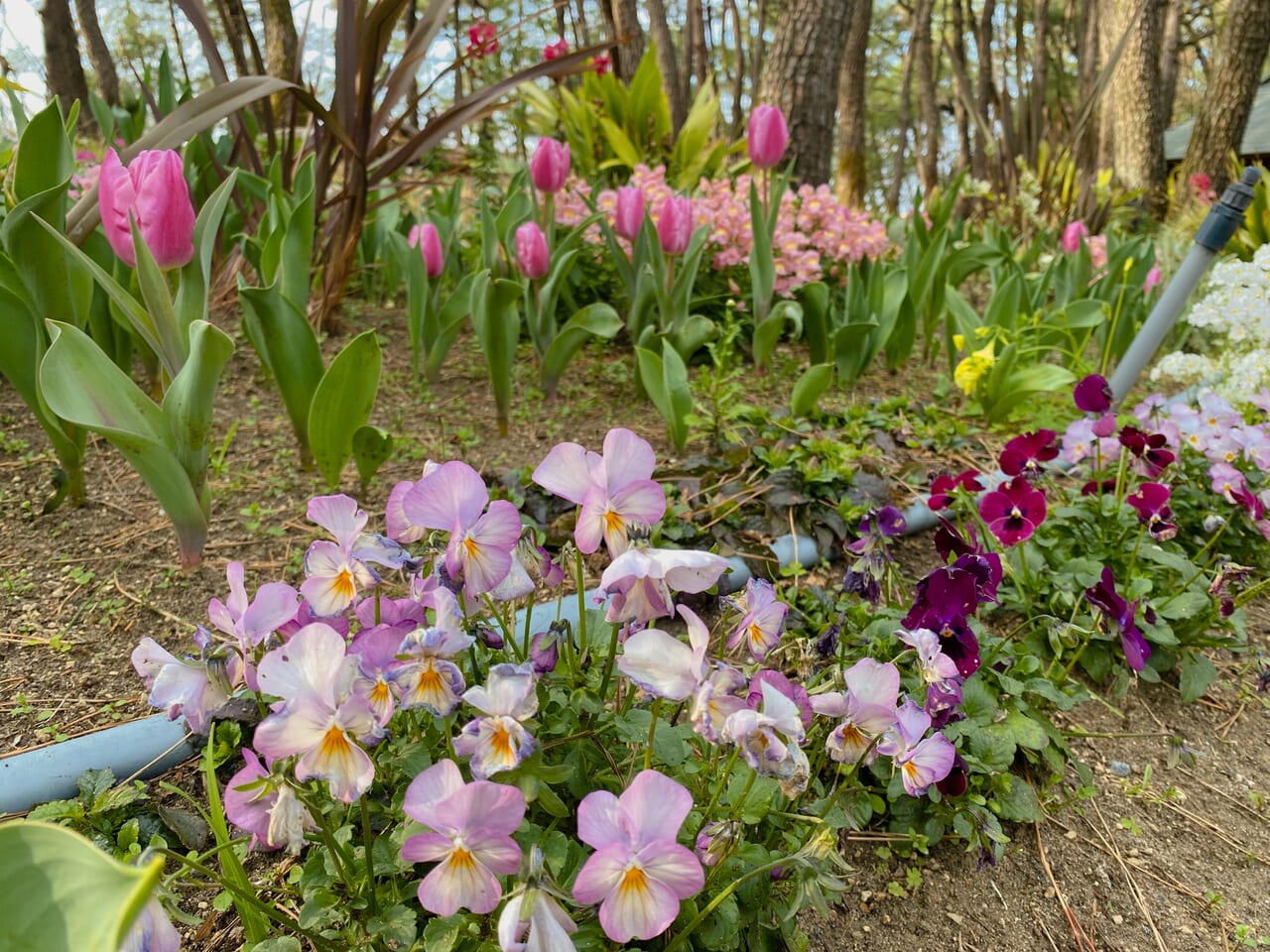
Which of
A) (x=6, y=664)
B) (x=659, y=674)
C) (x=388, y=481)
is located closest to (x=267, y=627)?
(x=659, y=674)

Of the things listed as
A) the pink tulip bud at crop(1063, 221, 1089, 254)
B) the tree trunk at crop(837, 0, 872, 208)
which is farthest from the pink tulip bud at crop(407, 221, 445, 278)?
the tree trunk at crop(837, 0, 872, 208)

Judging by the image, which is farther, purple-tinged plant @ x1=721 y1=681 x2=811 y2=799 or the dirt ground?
the dirt ground

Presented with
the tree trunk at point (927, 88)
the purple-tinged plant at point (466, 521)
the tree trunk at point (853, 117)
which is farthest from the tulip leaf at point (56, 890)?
the tree trunk at point (927, 88)

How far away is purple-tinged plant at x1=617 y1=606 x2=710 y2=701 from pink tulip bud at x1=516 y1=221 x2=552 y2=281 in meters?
1.66

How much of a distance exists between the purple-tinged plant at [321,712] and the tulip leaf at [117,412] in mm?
655

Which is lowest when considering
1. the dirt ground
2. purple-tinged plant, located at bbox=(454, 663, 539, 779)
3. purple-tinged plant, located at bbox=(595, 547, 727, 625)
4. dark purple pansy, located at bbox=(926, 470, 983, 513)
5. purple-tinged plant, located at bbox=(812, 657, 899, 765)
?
the dirt ground

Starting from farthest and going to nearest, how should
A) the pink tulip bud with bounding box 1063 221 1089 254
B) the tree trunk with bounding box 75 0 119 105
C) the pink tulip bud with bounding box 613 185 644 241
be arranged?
the tree trunk with bounding box 75 0 119 105, the pink tulip bud with bounding box 1063 221 1089 254, the pink tulip bud with bounding box 613 185 644 241

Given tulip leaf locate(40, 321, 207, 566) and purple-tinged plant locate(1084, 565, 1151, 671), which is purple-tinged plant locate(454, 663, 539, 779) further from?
purple-tinged plant locate(1084, 565, 1151, 671)

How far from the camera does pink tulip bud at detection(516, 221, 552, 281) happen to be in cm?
210

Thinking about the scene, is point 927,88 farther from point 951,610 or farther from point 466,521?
point 466,521

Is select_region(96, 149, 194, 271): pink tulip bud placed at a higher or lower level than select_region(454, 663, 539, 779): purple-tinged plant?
higher

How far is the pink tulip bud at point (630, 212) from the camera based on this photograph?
97.0 inches

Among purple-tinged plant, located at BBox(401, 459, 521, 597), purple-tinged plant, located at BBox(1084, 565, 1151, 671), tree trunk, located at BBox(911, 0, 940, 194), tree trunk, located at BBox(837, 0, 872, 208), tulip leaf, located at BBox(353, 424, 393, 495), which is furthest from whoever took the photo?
tree trunk, located at BBox(911, 0, 940, 194)

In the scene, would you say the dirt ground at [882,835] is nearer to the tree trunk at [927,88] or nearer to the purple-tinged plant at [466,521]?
the purple-tinged plant at [466,521]
